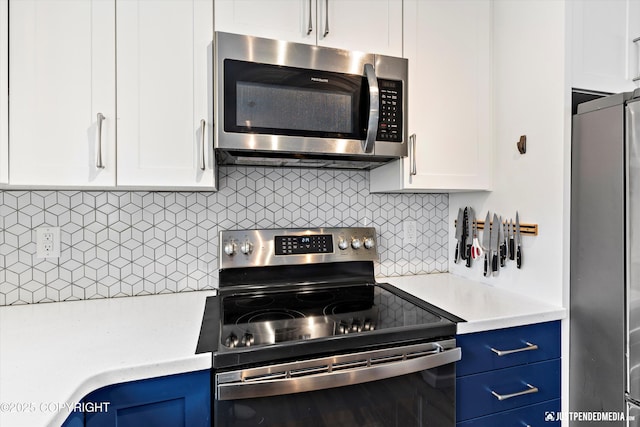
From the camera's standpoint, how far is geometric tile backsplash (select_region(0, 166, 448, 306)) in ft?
4.46

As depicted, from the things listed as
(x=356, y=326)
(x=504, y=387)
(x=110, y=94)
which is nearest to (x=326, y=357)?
(x=356, y=326)

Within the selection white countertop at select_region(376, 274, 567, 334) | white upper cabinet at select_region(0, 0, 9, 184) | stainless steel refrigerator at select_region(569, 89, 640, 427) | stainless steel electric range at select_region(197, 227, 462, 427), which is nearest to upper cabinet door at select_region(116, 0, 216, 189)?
white upper cabinet at select_region(0, 0, 9, 184)

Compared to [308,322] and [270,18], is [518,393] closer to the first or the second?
[308,322]

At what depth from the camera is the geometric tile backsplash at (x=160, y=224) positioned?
1.36m

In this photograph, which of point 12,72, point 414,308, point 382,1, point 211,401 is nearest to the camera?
point 211,401

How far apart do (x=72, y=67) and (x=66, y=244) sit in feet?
2.30

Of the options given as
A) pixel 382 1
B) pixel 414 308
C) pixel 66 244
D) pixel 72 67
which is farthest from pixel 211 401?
pixel 382 1

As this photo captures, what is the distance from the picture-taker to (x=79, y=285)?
4.65ft

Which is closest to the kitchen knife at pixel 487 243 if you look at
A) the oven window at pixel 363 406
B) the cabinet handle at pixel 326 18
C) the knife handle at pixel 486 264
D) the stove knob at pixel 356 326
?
the knife handle at pixel 486 264

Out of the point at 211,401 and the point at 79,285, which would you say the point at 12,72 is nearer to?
the point at 79,285

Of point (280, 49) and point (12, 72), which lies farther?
point (280, 49)

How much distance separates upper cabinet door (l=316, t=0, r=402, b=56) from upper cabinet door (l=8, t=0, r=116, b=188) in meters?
0.76

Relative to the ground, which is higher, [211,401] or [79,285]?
[79,285]

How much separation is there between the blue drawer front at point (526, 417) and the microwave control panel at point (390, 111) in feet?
3.57
